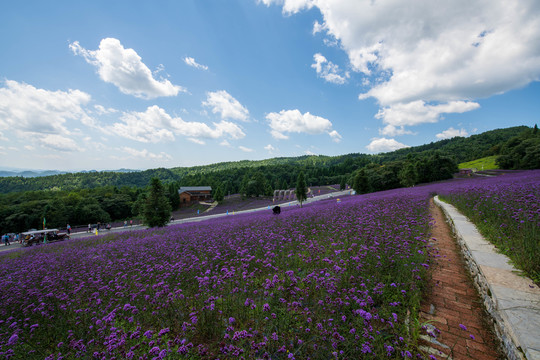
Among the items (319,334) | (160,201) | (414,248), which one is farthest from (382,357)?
(160,201)

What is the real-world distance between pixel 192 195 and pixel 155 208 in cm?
5526

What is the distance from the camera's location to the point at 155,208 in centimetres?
2195

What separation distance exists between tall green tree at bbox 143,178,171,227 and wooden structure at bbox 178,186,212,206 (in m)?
51.0

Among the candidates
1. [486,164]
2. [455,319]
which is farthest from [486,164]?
[455,319]

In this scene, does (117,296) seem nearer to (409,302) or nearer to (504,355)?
(409,302)

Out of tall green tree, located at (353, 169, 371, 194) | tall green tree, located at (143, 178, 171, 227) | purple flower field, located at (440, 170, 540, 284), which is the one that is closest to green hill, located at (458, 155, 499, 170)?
tall green tree, located at (353, 169, 371, 194)

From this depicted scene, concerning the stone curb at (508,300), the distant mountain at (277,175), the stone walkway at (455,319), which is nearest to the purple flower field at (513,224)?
the stone curb at (508,300)

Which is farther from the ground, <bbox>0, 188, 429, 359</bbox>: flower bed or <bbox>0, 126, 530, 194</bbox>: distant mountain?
<bbox>0, 126, 530, 194</bbox>: distant mountain

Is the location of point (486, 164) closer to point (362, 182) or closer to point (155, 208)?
point (362, 182)

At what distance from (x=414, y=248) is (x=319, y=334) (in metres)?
3.49

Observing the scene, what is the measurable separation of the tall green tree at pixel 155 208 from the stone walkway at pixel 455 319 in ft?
74.4

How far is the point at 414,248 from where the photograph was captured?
4793 millimetres

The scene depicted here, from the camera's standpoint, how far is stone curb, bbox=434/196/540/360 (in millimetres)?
2293

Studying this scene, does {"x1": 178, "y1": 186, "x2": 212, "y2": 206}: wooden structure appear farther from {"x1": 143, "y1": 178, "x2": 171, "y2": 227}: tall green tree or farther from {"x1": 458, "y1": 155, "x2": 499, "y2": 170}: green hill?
{"x1": 458, "y1": 155, "x2": 499, "y2": 170}: green hill
